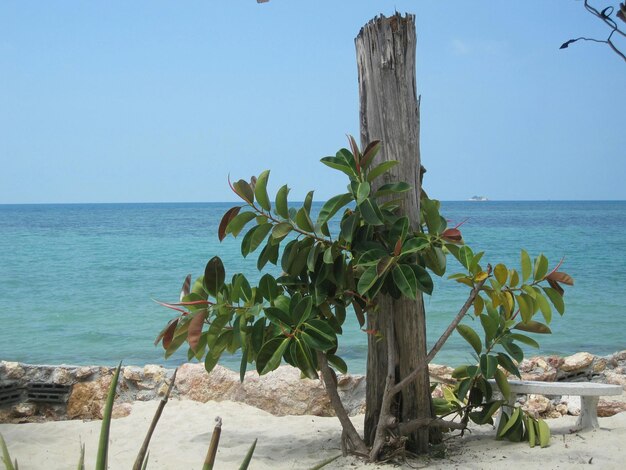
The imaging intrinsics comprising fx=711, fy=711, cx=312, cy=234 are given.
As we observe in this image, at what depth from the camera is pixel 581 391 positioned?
313 cm

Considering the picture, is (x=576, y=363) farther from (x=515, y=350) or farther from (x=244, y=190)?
(x=244, y=190)

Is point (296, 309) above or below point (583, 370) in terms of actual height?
above

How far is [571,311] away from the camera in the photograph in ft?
30.8

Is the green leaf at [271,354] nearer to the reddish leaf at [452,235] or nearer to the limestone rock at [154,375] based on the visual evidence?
the reddish leaf at [452,235]

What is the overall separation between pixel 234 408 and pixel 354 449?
1122mm

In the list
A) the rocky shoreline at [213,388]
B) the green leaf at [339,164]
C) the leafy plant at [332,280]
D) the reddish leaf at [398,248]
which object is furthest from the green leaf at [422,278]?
the rocky shoreline at [213,388]

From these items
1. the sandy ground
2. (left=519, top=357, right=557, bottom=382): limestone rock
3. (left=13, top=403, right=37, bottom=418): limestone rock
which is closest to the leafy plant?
the sandy ground

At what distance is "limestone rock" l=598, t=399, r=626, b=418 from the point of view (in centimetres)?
385

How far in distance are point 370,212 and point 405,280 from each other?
29cm

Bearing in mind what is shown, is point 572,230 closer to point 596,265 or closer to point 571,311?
point 596,265

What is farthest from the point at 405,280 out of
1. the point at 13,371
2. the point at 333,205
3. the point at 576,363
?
the point at 13,371

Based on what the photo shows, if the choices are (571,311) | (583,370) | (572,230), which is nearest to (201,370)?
(583,370)

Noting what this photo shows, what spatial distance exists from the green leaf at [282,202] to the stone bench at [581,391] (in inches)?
51.4

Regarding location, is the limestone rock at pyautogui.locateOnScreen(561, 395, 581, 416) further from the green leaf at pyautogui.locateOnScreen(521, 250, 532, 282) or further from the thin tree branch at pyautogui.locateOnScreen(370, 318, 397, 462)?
the thin tree branch at pyautogui.locateOnScreen(370, 318, 397, 462)
